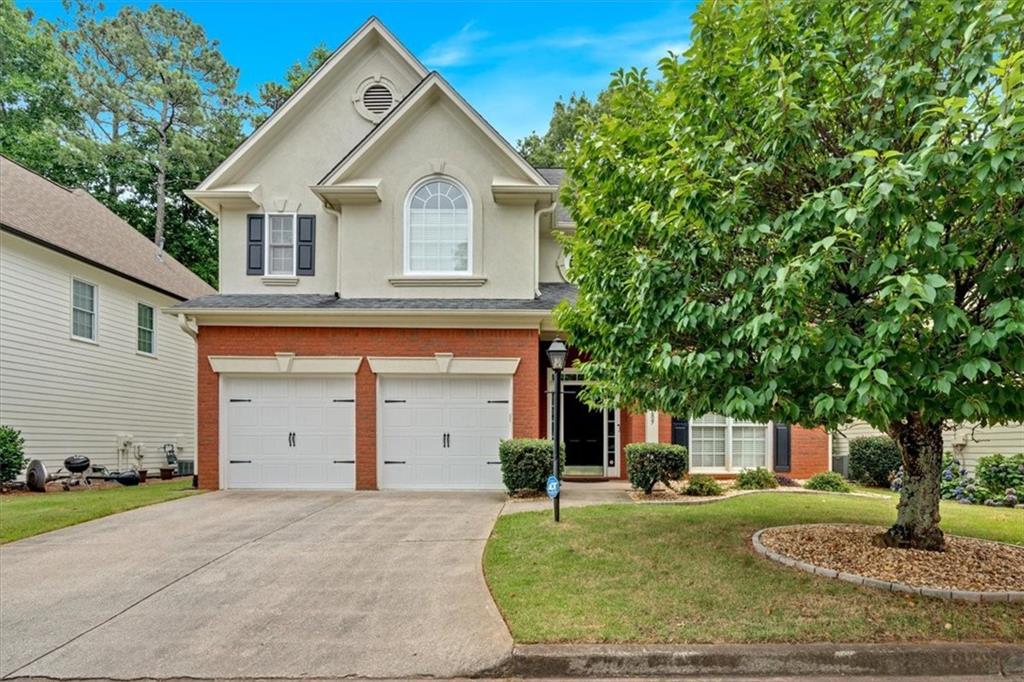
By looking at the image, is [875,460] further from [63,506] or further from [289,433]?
[63,506]

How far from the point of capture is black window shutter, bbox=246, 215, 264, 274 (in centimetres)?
1310

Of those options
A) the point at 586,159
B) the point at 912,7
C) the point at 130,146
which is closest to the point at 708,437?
the point at 586,159

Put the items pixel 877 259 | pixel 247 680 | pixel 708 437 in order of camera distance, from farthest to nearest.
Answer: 1. pixel 708 437
2. pixel 877 259
3. pixel 247 680

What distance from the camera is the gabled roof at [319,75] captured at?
1319cm

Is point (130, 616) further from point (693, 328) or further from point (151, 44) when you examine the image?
point (151, 44)

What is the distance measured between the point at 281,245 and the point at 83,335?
6989mm

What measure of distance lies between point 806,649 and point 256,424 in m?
10.8

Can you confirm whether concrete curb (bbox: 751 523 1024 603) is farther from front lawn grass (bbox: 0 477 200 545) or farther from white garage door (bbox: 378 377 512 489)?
front lawn grass (bbox: 0 477 200 545)

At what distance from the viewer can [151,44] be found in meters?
31.1

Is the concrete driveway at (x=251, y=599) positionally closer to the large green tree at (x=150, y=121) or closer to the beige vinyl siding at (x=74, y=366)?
the beige vinyl siding at (x=74, y=366)

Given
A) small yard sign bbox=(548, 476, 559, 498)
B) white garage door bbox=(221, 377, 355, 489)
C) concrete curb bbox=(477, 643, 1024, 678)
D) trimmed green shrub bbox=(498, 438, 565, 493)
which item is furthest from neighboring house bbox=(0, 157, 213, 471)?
concrete curb bbox=(477, 643, 1024, 678)

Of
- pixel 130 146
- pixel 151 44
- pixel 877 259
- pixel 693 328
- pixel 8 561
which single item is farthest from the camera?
pixel 151 44

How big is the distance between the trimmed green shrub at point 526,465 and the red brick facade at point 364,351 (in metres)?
1.30

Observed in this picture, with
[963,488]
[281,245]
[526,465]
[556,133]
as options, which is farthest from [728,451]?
[556,133]
